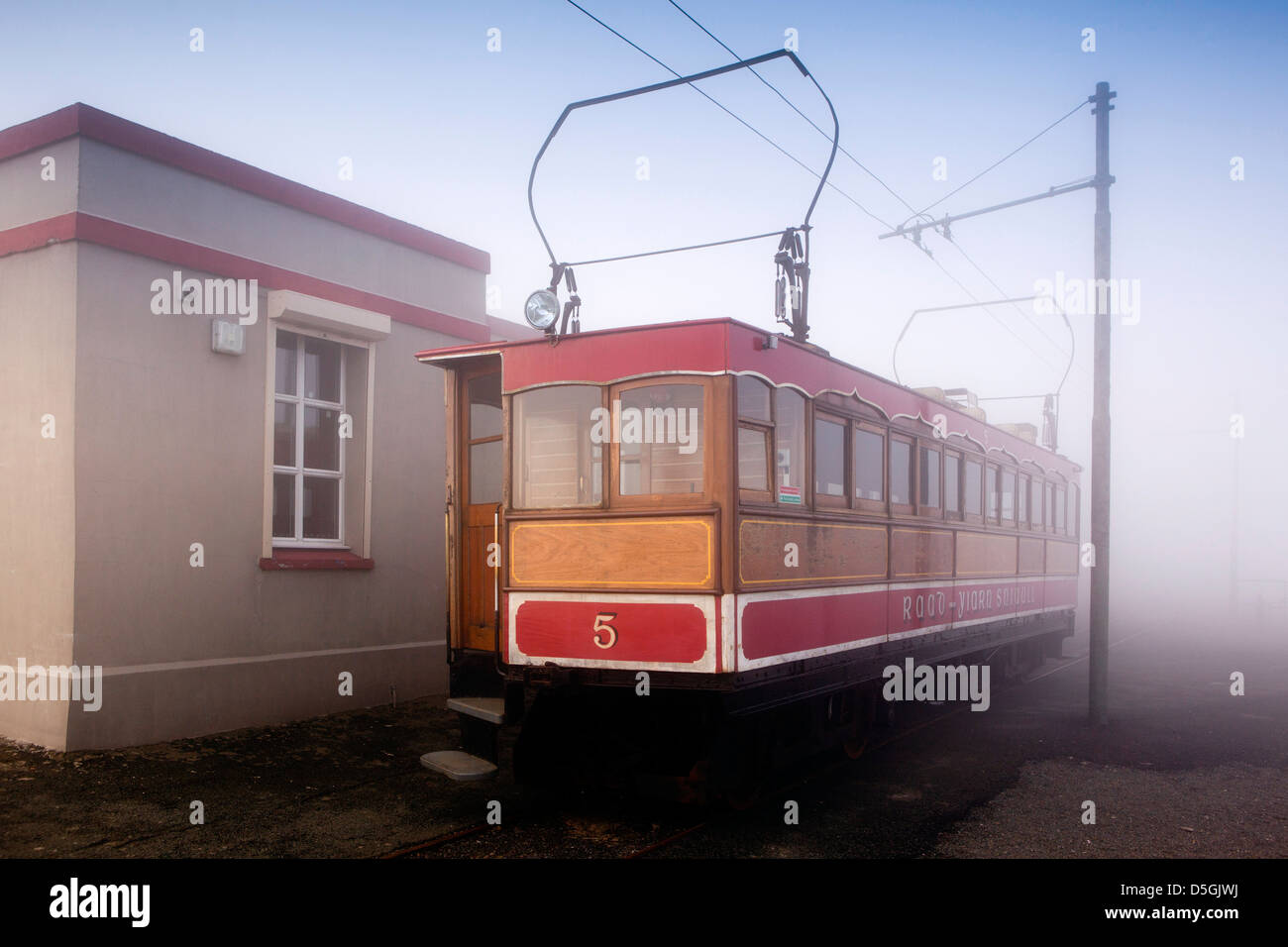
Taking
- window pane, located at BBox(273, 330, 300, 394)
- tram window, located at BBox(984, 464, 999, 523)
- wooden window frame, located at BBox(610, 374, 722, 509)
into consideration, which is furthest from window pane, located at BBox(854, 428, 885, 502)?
window pane, located at BBox(273, 330, 300, 394)

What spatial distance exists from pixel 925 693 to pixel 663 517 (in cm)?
521

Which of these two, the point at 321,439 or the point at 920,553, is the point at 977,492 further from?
the point at 321,439

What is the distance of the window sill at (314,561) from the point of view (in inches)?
362

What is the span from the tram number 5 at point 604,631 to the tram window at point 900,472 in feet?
10.5

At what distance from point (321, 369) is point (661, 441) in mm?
5082

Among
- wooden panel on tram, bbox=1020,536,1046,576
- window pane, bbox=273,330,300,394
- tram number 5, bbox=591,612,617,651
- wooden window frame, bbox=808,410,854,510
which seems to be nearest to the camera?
tram number 5, bbox=591,612,617,651

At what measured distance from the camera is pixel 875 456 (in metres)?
8.36

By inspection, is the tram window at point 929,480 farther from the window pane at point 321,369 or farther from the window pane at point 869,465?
the window pane at point 321,369

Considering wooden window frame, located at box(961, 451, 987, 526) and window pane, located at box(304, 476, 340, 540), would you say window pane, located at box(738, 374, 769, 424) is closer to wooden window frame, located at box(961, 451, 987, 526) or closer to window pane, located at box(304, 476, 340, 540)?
wooden window frame, located at box(961, 451, 987, 526)

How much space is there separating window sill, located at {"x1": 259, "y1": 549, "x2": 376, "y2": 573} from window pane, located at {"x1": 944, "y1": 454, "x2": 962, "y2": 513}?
19.0 feet

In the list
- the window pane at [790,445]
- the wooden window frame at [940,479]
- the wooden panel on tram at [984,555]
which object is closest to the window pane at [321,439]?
the window pane at [790,445]

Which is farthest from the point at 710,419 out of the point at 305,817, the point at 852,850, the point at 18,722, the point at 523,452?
the point at 18,722

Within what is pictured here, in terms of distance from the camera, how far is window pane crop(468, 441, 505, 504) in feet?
25.4

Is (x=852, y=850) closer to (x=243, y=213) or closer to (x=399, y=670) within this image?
(x=399, y=670)
